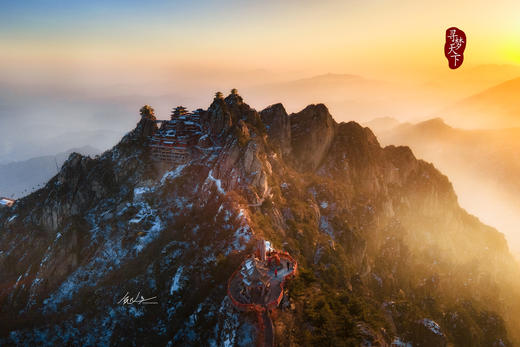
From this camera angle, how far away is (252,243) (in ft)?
159

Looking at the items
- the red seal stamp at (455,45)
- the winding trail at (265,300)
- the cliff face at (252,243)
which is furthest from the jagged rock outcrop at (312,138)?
the winding trail at (265,300)

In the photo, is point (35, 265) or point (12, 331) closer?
point (12, 331)

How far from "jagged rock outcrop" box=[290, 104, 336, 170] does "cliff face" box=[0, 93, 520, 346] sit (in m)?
0.40

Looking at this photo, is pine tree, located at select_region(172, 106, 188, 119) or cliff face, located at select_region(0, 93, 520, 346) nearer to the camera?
cliff face, located at select_region(0, 93, 520, 346)

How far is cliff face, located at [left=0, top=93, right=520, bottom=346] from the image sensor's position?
4588cm

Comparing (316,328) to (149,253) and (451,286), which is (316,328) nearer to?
(149,253)

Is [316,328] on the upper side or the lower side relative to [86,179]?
lower

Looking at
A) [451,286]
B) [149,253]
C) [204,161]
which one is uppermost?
[204,161]

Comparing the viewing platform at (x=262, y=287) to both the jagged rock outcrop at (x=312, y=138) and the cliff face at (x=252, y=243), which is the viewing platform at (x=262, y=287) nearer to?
the cliff face at (x=252, y=243)

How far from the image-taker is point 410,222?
92.5m

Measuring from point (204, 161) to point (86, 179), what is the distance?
116 ft

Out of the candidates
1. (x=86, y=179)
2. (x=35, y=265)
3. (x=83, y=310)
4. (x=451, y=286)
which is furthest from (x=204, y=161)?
(x=451, y=286)
